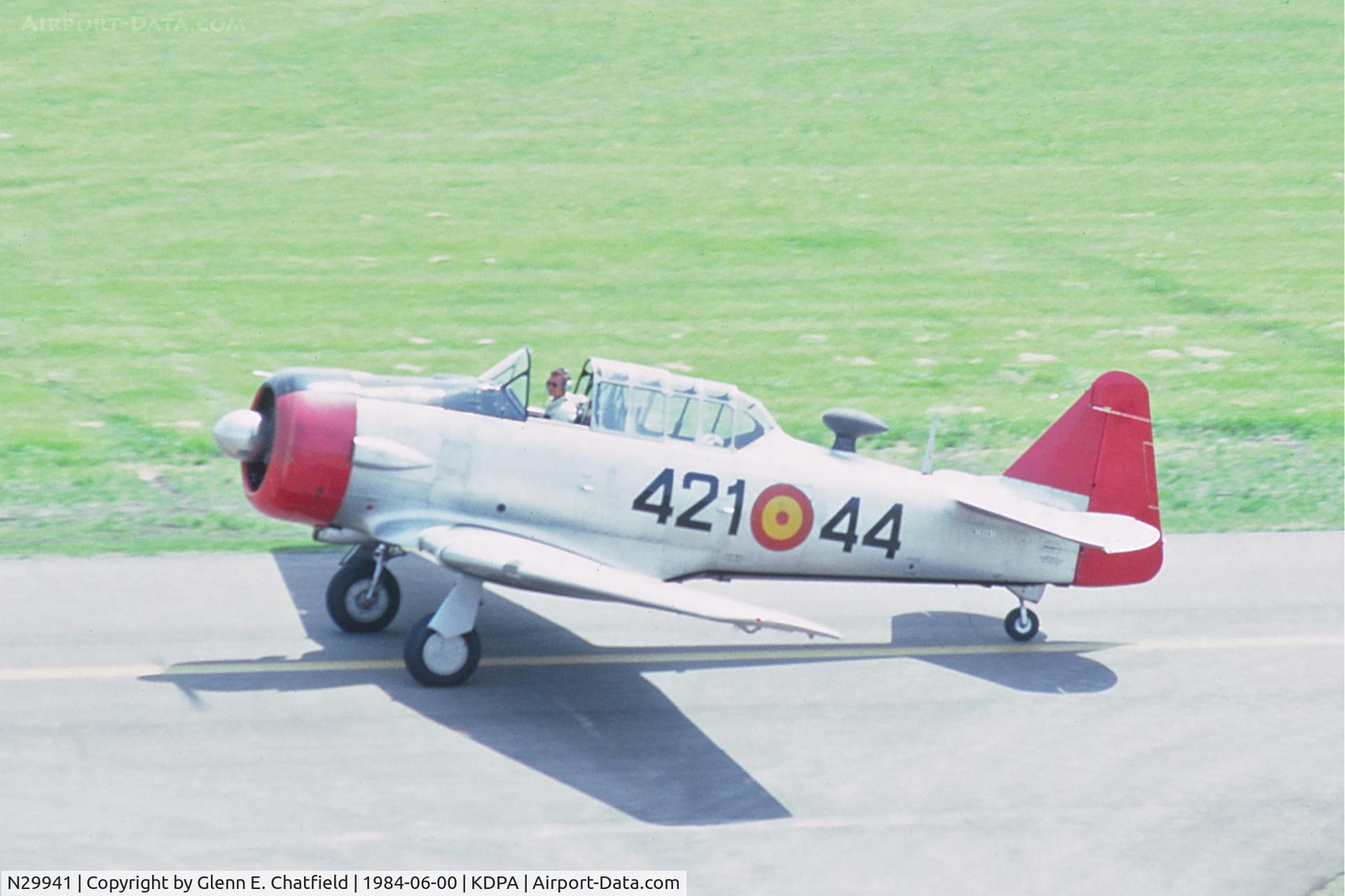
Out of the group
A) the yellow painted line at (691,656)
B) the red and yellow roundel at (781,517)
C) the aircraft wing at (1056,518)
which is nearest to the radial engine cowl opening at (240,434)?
the yellow painted line at (691,656)

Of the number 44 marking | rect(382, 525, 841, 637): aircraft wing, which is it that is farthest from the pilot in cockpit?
the number 44 marking

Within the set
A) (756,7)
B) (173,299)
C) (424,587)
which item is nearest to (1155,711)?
(424,587)

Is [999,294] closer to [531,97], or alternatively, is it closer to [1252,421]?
[1252,421]

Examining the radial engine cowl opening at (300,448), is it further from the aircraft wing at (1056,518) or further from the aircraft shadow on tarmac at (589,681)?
the aircraft wing at (1056,518)

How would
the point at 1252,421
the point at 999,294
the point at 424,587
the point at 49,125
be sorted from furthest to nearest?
1. the point at 49,125
2. the point at 999,294
3. the point at 1252,421
4. the point at 424,587

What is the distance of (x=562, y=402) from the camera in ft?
39.5

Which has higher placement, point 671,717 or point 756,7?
point 756,7

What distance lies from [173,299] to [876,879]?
14.8 meters

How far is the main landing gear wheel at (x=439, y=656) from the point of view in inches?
440

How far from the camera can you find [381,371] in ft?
62.1
